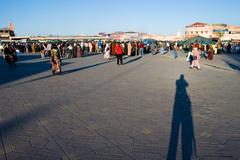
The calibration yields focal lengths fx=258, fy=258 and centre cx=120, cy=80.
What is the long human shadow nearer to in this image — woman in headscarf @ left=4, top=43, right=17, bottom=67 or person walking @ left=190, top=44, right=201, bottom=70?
person walking @ left=190, top=44, right=201, bottom=70

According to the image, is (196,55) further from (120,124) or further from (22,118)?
(22,118)

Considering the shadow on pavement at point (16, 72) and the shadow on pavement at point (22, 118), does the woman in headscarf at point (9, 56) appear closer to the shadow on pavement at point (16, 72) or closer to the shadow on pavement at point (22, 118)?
the shadow on pavement at point (16, 72)

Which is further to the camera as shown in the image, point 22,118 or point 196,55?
point 196,55

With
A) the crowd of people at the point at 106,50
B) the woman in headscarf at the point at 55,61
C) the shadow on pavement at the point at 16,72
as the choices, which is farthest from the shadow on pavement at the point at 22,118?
the crowd of people at the point at 106,50

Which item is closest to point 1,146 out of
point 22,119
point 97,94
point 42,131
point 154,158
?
point 42,131

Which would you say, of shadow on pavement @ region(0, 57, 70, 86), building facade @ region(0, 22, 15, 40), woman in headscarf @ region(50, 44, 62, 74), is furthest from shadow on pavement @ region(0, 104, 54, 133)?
building facade @ region(0, 22, 15, 40)

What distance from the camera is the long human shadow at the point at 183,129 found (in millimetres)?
3688

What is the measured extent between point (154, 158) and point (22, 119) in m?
3.05

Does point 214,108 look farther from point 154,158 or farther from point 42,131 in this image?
point 42,131

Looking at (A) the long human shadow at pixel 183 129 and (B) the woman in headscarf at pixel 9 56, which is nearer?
(A) the long human shadow at pixel 183 129

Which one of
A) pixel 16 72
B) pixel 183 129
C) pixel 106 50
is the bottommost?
pixel 183 129

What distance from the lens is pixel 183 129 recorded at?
15.1 feet

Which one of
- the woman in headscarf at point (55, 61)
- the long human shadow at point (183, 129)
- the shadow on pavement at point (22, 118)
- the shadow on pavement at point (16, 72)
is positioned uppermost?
the woman in headscarf at point (55, 61)

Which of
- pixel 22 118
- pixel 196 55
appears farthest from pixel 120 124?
pixel 196 55
